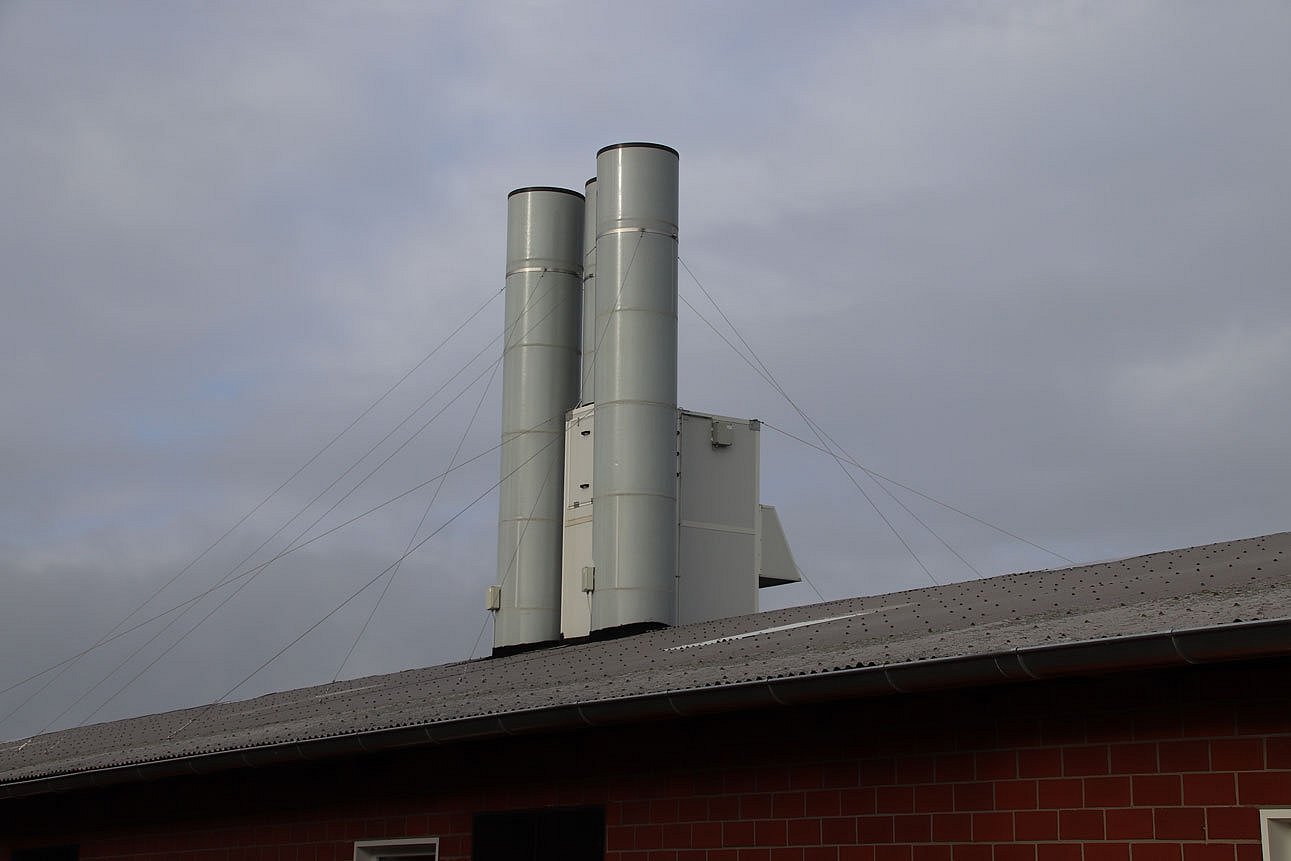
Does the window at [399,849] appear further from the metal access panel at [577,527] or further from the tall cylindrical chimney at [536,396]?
the tall cylindrical chimney at [536,396]

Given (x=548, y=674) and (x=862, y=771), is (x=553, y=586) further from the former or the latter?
(x=862, y=771)

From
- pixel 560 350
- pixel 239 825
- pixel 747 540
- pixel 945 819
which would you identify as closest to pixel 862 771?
pixel 945 819

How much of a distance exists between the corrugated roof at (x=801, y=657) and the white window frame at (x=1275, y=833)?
790mm

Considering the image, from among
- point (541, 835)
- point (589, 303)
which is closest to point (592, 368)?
point (589, 303)

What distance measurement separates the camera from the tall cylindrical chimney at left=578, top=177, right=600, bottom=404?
57.0 feet

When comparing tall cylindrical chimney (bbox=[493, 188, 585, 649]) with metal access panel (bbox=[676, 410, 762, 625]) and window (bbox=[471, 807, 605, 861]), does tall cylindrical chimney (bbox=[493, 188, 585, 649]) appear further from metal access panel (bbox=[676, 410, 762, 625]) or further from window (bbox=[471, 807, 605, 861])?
window (bbox=[471, 807, 605, 861])

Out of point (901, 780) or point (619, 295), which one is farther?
point (619, 295)

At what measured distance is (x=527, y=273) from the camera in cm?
1834

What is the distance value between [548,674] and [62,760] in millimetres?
5212

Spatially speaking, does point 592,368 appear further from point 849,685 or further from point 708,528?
point 849,685

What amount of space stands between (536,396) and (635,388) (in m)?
1.82

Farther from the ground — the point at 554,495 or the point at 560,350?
the point at 560,350

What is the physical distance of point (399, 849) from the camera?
37.1 ft

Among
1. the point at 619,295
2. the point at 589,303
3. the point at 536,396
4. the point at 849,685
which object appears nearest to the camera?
the point at 849,685
